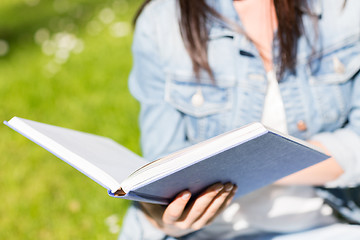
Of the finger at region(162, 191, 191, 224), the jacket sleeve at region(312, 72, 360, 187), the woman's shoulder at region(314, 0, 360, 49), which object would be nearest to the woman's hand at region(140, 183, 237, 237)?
the finger at region(162, 191, 191, 224)

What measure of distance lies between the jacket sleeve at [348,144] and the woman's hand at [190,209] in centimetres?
36

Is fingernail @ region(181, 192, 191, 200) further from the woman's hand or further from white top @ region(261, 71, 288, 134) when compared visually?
white top @ region(261, 71, 288, 134)

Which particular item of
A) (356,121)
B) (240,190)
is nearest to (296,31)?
(356,121)

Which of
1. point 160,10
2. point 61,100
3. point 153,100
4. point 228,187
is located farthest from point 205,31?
point 61,100

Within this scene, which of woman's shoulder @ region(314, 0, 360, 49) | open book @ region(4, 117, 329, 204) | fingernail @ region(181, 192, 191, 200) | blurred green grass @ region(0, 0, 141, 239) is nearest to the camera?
open book @ region(4, 117, 329, 204)

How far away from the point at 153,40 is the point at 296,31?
42 centimetres

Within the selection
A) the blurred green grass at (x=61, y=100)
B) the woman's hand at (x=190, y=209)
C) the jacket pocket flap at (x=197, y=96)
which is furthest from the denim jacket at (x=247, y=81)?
the blurred green grass at (x=61, y=100)

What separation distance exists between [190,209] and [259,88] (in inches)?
17.7

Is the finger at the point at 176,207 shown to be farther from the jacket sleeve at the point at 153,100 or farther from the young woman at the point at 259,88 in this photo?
the jacket sleeve at the point at 153,100

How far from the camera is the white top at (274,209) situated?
1566 millimetres

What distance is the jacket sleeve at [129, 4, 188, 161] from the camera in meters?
1.54

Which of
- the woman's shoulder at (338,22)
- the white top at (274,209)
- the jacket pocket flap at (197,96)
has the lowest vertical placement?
the white top at (274,209)

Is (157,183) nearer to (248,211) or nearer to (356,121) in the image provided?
(248,211)

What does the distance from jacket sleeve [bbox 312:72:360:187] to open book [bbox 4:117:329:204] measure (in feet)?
0.79
